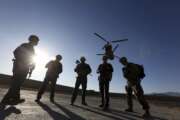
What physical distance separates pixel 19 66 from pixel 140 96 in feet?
11.7

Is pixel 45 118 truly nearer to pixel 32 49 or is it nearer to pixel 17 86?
pixel 17 86

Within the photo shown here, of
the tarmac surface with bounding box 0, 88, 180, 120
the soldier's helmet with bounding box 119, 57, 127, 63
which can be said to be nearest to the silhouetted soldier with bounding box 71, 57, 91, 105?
the tarmac surface with bounding box 0, 88, 180, 120

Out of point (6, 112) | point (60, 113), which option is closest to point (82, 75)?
point (60, 113)

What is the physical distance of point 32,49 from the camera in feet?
22.2

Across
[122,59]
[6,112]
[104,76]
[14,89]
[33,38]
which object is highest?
[33,38]

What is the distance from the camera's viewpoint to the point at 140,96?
700cm

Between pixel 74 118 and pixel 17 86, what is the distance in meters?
2.26

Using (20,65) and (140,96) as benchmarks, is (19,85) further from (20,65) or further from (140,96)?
(140,96)

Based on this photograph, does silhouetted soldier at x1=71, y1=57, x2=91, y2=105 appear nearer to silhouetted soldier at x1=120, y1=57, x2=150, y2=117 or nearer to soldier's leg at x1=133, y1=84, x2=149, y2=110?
silhouetted soldier at x1=120, y1=57, x2=150, y2=117

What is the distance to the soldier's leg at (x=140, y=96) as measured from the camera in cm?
695

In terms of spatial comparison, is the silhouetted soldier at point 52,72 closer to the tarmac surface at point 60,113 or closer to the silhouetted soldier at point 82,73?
the silhouetted soldier at point 82,73

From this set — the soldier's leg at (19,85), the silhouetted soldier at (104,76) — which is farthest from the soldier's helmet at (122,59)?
the soldier's leg at (19,85)

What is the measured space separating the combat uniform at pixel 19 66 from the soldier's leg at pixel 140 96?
3241mm

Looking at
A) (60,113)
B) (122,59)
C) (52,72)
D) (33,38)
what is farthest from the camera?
(52,72)
